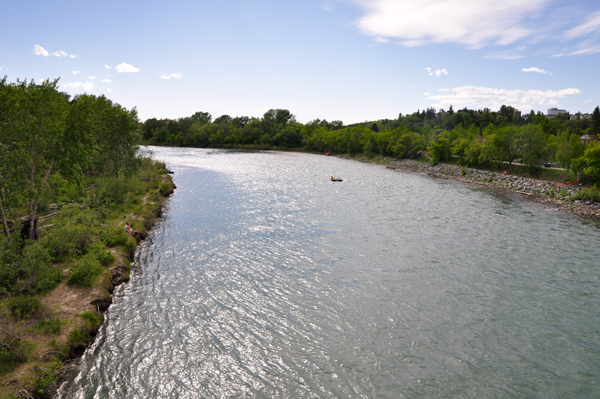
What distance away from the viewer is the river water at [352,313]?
1677cm

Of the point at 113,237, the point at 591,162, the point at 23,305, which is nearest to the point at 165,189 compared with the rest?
the point at 113,237

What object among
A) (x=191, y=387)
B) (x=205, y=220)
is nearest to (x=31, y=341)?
(x=191, y=387)

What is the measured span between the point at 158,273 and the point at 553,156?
3468 inches

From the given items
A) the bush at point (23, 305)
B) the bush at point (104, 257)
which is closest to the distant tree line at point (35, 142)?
the bush at point (104, 257)

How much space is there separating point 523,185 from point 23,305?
279 feet

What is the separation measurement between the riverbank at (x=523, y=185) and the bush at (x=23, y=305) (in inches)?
2692

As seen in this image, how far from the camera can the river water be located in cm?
1677

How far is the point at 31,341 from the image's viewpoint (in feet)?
55.2

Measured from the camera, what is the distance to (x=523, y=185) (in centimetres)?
7312

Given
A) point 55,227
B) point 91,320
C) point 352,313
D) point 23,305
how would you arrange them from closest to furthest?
point 23,305, point 91,320, point 352,313, point 55,227

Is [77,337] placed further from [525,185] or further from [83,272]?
[525,185]

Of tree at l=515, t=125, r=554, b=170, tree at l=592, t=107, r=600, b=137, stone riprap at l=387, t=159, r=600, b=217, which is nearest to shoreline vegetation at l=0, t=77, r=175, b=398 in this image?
stone riprap at l=387, t=159, r=600, b=217

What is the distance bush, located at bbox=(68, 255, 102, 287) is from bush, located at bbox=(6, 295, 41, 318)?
150 inches

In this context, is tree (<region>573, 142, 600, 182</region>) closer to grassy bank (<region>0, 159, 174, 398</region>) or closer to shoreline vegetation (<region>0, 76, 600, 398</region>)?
shoreline vegetation (<region>0, 76, 600, 398</region>)
